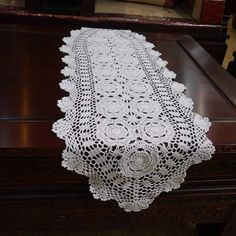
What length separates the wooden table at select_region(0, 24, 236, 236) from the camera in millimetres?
679

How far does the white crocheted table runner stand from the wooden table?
4cm

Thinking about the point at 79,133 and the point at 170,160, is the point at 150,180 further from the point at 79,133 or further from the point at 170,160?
the point at 79,133

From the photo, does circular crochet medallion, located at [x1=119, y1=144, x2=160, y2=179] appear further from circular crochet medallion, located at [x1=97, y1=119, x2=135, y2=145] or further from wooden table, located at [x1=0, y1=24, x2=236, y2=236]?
wooden table, located at [x1=0, y1=24, x2=236, y2=236]

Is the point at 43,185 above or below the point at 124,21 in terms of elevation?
below

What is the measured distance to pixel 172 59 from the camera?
1083 mm

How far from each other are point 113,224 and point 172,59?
58 centimetres

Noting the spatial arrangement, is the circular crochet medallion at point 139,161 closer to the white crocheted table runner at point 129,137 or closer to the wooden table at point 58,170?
the white crocheted table runner at point 129,137

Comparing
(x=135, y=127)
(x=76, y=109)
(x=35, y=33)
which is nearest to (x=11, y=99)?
(x=76, y=109)

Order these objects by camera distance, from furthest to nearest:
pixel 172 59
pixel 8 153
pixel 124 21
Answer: pixel 124 21 → pixel 172 59 → pixel 8 153

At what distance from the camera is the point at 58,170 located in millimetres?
707

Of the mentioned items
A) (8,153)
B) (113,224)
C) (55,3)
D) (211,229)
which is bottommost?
(211,229)

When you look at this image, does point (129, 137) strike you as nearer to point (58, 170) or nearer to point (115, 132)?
point (115, 132)

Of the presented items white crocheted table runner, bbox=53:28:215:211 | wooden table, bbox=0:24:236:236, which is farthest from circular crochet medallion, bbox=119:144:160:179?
wooden table, bbox=0:24:236:236

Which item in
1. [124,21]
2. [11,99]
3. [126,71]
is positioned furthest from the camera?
[124,21]
